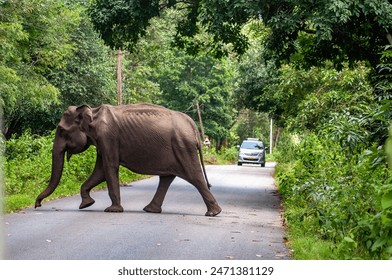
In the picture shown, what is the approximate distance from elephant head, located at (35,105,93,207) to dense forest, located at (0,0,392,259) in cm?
105

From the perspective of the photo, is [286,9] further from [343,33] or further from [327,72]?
[327,72]

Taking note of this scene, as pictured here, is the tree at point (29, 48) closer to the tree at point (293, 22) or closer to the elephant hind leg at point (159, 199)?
the tree at point (293, 22)

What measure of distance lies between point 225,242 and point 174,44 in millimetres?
14437

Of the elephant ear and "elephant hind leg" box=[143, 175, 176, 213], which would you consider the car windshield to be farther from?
the elephant ear

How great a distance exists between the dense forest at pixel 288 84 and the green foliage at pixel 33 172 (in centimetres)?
5

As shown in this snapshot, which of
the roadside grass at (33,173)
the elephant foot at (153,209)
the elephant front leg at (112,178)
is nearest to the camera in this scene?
the elephant front leg at (112,178)

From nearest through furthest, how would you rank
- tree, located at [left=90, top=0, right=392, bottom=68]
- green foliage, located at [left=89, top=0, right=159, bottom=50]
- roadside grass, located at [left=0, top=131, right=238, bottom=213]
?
tree, located at [left=90, top=0, right=392, bottom=68], roadside grass, located at [left=0, top=131, right=238, bottom=213], green foliage, located at [left=89, top=0, right=159, bottom=50]

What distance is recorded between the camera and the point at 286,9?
1756 centimetres

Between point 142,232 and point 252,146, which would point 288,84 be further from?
point 252,146

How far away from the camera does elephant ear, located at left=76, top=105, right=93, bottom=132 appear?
1545cm

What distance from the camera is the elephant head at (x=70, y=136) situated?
1548cm

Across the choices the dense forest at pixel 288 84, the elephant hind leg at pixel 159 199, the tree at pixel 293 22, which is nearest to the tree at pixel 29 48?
the dense forest at pixel 288 84

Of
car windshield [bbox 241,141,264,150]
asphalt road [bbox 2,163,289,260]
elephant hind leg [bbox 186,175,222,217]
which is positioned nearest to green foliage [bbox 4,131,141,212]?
asphalt road [bbox 2,163,289,260]

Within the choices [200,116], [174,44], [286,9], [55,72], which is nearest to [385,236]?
[286,9]
